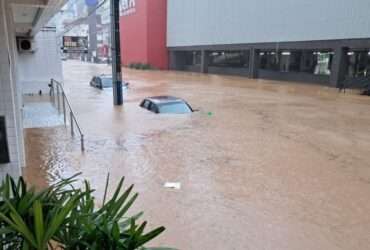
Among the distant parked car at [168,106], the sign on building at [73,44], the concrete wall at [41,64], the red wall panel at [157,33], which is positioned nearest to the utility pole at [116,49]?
the distant parked car at [168,106]

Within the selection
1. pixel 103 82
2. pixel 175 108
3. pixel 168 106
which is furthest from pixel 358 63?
pixel 103 82

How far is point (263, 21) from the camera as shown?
3039cm

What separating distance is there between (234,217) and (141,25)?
144 feet

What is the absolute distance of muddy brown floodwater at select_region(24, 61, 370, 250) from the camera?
211 inches

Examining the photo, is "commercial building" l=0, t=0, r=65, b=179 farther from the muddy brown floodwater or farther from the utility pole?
the utility pole

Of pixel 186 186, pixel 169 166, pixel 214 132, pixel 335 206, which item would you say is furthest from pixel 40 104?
pixel 335 206

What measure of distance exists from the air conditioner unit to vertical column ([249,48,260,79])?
2016cm

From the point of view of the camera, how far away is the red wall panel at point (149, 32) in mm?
45191

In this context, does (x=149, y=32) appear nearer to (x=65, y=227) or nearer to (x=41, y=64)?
(x=41, y=64)

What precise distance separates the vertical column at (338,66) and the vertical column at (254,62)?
8.64 m

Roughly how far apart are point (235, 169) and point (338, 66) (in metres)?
19.8

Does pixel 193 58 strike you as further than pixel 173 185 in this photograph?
Yes

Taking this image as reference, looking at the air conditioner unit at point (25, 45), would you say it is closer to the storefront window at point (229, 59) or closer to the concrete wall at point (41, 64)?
the concrete wall at point (41, 64)

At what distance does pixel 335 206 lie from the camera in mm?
6215
